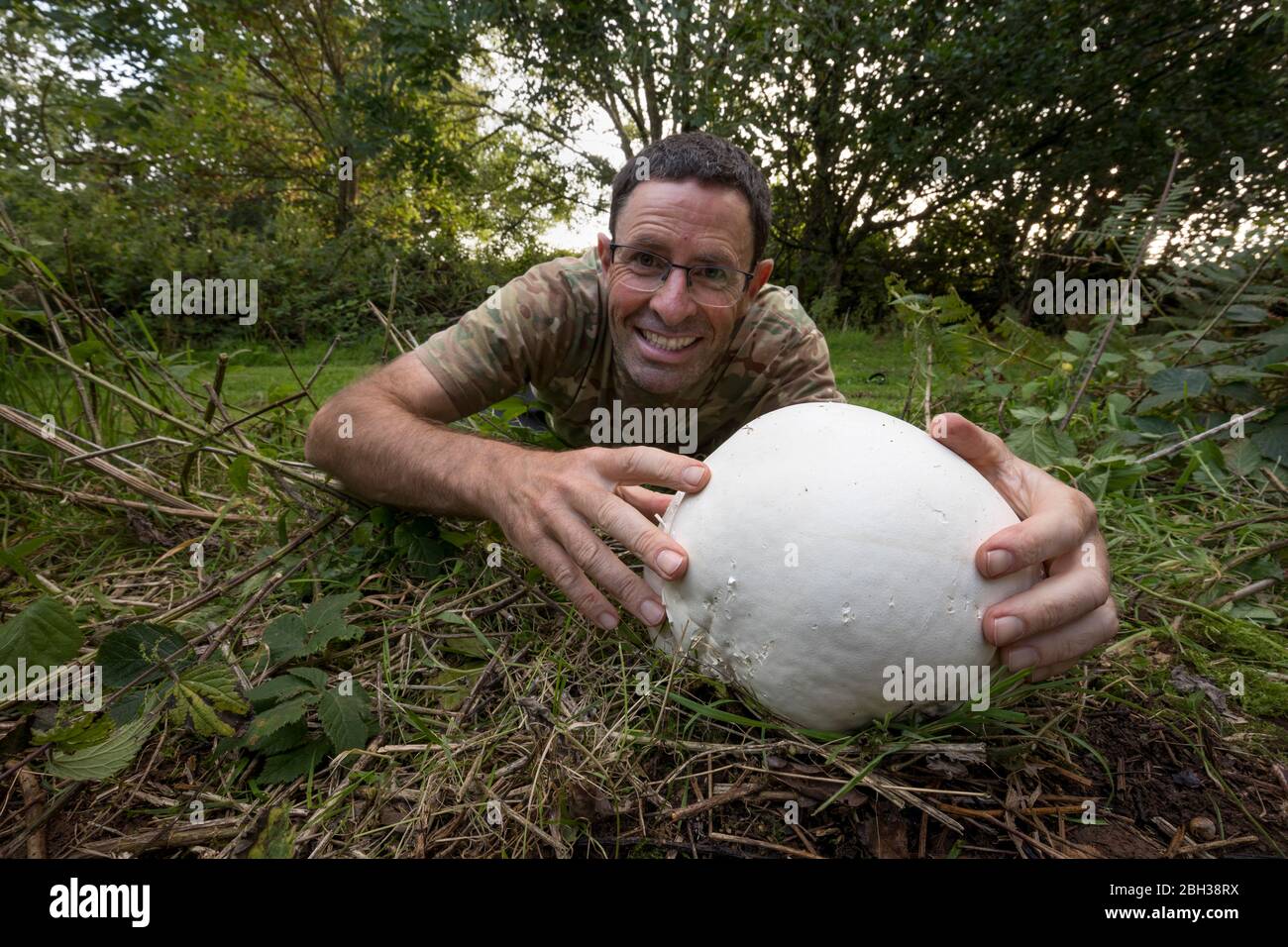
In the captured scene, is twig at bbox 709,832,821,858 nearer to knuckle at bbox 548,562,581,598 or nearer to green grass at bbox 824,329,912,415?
knuckle at bbox 548,562,581,598

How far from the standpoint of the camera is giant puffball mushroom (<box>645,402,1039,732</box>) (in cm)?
116

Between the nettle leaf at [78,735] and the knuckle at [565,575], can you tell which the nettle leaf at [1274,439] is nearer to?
the knuckle at [565,575]

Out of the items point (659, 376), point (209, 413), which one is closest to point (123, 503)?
point (209, 413)

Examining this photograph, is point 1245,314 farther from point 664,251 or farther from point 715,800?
point 715,800

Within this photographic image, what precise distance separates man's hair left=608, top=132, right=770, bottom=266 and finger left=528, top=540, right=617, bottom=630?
4.79ft

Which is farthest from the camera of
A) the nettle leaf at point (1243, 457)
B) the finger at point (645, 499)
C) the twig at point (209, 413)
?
the nettle leaf at point (1243, 457)

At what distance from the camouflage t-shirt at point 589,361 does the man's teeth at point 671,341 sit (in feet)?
0.80

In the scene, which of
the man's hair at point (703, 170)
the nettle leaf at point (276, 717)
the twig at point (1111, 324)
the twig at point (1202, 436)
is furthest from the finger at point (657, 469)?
the twig at point (1111, 324)

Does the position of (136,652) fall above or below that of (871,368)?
below

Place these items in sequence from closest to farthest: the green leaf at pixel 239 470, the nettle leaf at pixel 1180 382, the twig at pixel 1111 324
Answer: the green leaf at pixel 239 470 → the twig at pixel 1111 324 → the nettle leaf at pixel 1180 382

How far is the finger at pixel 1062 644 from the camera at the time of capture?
1.23 m

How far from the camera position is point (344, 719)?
4.13ft

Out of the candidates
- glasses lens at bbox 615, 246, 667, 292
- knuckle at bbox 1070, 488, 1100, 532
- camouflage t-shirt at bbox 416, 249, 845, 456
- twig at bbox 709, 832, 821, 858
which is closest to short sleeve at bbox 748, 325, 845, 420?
camouflage t-shirt at bbox 416, 249, 845, 456

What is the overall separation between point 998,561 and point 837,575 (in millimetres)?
286
